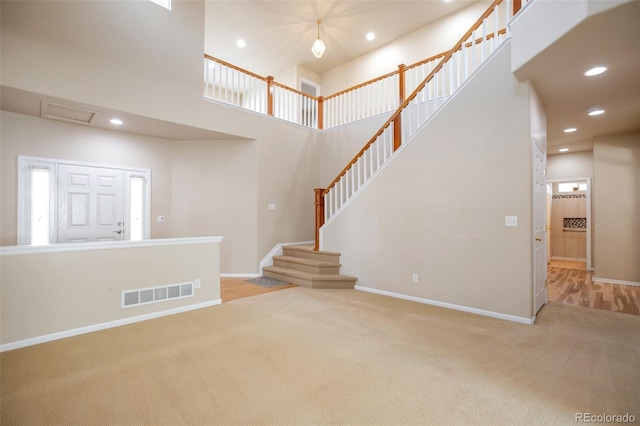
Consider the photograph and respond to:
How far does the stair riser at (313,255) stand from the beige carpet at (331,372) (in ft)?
5.87

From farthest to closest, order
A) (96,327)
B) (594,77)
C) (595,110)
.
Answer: (595,110)
(96,327)
(594,77)

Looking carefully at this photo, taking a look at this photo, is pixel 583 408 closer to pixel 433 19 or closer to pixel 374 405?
pixel 374 405

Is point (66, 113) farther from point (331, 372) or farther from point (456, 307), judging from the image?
point (456, 307)

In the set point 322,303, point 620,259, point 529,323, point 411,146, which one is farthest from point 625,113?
point 322,303

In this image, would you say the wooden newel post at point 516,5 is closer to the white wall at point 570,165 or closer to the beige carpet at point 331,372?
the beige carpet at point 331,372

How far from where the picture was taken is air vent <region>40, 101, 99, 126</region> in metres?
4.05

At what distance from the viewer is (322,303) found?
13.9 feet

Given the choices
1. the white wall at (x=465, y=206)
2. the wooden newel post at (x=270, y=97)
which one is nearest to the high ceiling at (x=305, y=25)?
the wooden newel post at (x=270, y=97)

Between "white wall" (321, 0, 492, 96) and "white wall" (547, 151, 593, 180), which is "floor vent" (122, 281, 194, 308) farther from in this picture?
"white wall" (547, 151, 593, 180)

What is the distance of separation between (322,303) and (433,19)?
264 inches

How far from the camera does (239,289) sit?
505cm

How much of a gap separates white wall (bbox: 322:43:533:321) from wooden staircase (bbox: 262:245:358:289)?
595 mm

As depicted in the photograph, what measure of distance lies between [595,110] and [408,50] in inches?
176

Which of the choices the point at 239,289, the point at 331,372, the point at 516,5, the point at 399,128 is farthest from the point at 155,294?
the point at 516,5
